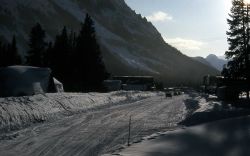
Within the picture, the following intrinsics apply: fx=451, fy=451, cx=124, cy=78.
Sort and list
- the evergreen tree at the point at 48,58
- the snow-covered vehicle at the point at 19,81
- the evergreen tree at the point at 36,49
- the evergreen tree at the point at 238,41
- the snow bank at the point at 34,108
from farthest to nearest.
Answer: the evergreen tree at the point at 36,49
the evergreen tree at the point at 48,58
the evergreen tree at the point at 238,41
the snow-covered vehicle at the point at 19,81
the snow bank at the point at 34,108

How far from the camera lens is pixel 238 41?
54750 mm

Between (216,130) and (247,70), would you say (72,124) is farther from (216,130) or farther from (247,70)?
(247,70)

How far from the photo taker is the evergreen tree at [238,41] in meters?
54.1

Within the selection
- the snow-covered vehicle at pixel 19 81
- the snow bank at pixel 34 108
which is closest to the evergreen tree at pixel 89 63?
the snow-covered vehicle at pixel 19 81

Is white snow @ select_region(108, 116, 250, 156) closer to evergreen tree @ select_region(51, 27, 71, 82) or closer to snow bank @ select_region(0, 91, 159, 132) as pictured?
snow bank @ select_region(0, 91, 159, 132)

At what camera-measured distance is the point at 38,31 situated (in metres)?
75.1

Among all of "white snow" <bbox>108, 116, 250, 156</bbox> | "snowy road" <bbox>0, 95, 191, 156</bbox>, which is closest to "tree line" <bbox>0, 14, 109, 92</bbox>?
"snowy road" <bbox>0, 95, 191, 156</bbox>

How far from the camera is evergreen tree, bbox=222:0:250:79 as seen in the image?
5409cm

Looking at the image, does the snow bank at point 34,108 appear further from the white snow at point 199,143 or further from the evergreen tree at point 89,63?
the evergreen tree at point 89,63

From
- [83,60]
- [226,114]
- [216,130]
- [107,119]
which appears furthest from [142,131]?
[83,60]

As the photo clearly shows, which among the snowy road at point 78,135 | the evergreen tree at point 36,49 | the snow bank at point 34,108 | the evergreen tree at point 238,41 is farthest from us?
the evergreen tree at point 36,49

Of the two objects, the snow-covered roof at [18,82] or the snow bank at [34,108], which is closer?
the snow bank at [34,108]

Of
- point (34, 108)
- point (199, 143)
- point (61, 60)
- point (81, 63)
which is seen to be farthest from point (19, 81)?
point (61, 60)

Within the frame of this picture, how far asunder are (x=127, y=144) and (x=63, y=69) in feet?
164
